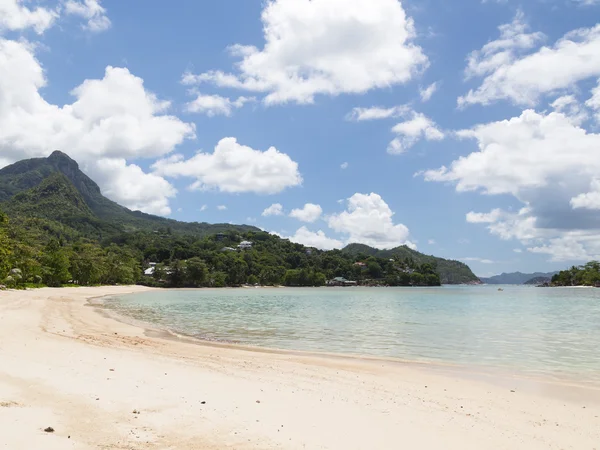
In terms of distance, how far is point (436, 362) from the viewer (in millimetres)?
15430

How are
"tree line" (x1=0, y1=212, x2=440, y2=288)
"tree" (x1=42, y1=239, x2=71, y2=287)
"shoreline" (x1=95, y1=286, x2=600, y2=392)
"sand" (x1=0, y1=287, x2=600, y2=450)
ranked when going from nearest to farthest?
"sand" (x1=0, y1=287, x2=600, y2=450)
"shoreline" (x1=95, y1=286, x2=600, y2=392)
"tree line" (x1=0, y1=212, x2=440, y2=288)
"tree" (x1=42, y1=239, x2=71, y2=287)

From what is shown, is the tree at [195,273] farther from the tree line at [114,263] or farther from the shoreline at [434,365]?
the shoreline at [434,365]

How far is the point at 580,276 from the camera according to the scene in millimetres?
175000

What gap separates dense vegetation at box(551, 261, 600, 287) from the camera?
162375 mm

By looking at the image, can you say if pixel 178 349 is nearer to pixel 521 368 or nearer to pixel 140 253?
pixel 521 368

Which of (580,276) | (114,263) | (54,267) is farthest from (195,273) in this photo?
(580,276)

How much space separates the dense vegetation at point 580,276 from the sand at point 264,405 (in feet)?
609

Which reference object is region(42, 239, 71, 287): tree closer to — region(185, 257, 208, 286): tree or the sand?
the sand

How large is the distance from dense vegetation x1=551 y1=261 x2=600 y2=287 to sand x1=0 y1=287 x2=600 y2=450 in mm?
185520

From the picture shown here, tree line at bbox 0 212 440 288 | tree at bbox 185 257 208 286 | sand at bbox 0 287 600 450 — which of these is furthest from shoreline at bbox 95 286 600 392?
tree at bbox 185 257 208 286

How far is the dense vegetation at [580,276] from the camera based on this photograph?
16238 centimetres

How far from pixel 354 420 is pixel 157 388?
4.37 meters

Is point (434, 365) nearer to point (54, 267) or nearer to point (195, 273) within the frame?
point (54, 267)

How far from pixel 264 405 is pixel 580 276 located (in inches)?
8103
